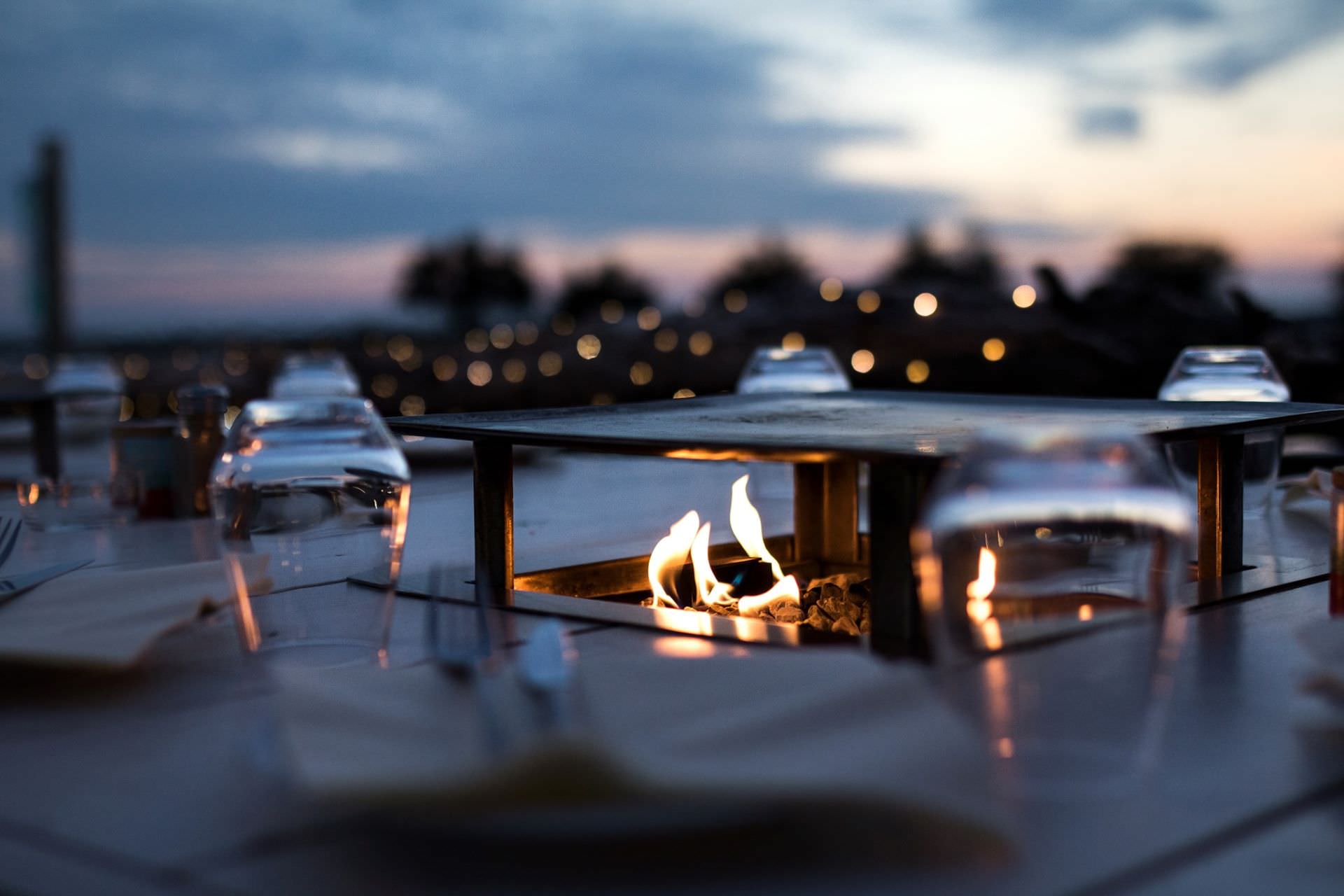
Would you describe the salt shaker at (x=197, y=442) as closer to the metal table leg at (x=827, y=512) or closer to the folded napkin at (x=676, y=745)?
the metal table leg at (x=827, y=512)

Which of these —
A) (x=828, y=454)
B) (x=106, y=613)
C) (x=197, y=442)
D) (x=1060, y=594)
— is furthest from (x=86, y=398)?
(x=1060, y=594)

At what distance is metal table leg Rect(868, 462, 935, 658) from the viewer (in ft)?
5.25

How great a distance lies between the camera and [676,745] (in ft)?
3.12

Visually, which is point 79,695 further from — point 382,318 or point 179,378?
point 382,318

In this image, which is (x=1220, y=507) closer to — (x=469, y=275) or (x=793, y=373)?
(x=793, y=373)

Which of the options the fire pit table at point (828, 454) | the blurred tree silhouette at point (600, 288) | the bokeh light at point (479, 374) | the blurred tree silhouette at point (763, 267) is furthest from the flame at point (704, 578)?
the blurred tree silhouette at point (600, 288)

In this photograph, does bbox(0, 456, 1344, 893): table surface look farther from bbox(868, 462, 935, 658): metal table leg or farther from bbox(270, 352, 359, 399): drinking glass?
bbox(270, 352, 359, 399): drinking glass

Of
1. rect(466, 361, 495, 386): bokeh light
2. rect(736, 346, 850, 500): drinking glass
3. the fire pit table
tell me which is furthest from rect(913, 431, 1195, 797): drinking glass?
rect(466, 361, 495, 386): bokeh light

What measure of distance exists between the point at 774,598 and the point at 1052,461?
4.27 feet

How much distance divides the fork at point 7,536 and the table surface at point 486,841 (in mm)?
463

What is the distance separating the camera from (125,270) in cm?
1778

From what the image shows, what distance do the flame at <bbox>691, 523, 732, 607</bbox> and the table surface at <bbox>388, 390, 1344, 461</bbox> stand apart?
201 millimetres

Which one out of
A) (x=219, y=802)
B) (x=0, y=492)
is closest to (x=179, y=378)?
(x=0, y=492)

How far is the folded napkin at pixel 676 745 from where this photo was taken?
0.86 metres
